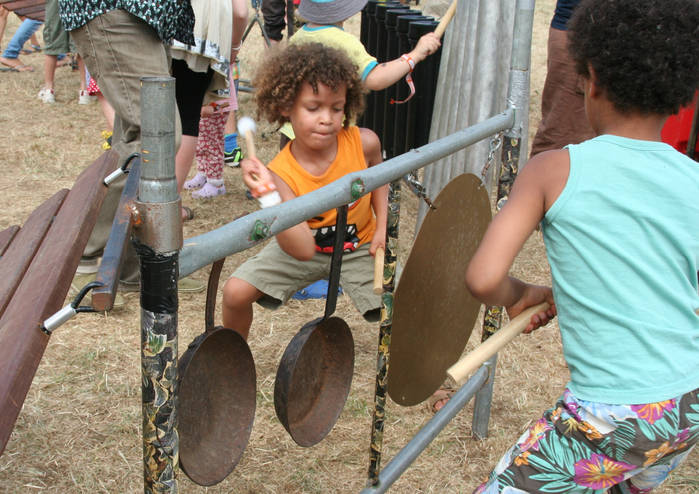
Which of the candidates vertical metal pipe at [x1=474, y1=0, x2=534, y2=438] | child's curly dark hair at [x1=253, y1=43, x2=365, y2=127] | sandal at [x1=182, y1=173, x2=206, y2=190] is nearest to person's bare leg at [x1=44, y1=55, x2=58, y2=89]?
sandal at [x1=182, y1=173, x2=206, y2=190]

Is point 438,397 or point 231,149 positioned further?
point 231,149

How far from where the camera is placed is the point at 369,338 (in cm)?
288

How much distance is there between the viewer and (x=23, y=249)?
152cm

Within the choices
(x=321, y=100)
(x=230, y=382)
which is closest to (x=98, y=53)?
(x=321, y=100)

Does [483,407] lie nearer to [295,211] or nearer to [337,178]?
[337,178]

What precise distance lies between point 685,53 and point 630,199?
0.27 metres

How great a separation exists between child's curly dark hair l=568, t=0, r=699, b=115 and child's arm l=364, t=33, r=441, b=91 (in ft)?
5.69

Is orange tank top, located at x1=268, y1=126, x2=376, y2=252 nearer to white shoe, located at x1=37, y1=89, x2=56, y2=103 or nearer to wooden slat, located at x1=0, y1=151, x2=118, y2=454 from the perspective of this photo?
wooden slat, located at x1=0, y1=151, x2=118, y2=454

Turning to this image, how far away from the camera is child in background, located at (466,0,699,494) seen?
115 centimetres

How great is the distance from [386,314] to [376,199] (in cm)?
78

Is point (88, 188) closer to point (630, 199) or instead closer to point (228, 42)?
point (630, 199)

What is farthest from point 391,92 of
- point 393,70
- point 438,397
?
point 438,397

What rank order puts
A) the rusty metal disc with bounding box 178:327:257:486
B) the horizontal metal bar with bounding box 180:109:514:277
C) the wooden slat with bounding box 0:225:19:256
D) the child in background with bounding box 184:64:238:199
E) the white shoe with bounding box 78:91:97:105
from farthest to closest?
the white shoe with bounding box 78:91:97:105 < the child in background with bounding box 184:64:238:199 < the wooden slat with bounding box 0:225:19:256 < the rusty metal disc with bounding box 178:327:257:486 < the horizontal metal bar with bounding box 180:109:514:277

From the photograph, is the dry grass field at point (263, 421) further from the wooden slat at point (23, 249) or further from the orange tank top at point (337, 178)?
the wooden slat at point (23, 249)
